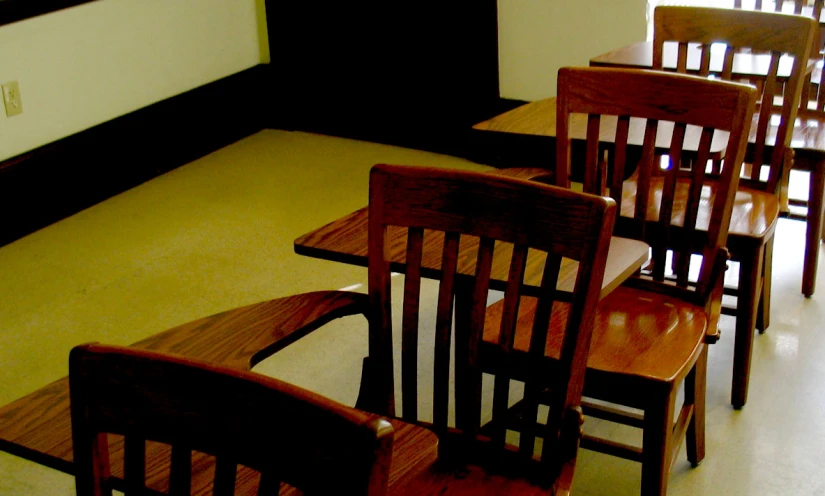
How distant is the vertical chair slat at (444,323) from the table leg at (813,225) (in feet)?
5.53

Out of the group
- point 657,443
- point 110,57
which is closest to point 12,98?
point 110,57

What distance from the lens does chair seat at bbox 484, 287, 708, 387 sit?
6.01 ft

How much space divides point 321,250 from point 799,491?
119 cm

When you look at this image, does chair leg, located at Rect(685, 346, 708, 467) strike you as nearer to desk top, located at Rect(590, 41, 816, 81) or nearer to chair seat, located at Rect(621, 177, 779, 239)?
chair seat, located at Rect(621, 177, 779, 239)

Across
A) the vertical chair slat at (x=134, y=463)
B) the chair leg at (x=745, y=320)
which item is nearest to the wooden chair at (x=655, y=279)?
the chair leg at (x=745, y=320)

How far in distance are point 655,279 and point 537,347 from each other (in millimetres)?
758

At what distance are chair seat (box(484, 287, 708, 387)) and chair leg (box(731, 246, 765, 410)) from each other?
400mm

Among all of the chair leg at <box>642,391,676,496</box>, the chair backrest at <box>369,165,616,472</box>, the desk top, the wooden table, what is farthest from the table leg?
the chair backrest at <box>369,165,616,472</box>

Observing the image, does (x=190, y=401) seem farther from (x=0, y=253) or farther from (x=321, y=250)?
(x=0, y=253)

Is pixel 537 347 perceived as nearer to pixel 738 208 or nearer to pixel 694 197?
pixel 694 197

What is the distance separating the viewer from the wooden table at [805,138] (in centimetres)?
270

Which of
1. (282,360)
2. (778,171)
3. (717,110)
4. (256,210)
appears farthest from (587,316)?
(256,210)

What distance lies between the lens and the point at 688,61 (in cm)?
285

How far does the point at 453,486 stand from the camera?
1480 mm
